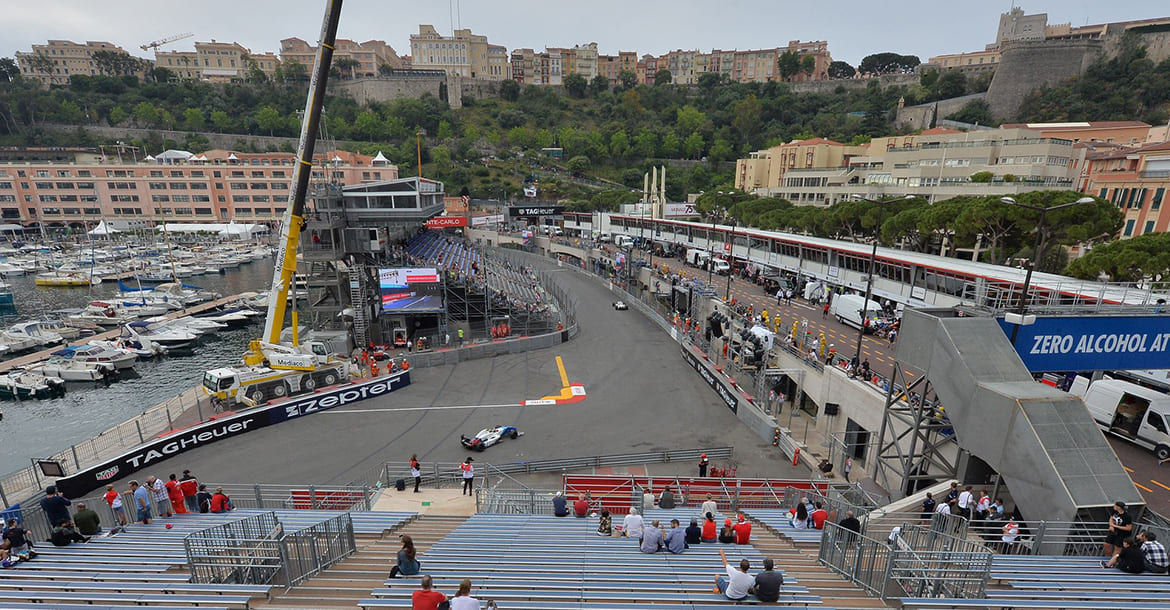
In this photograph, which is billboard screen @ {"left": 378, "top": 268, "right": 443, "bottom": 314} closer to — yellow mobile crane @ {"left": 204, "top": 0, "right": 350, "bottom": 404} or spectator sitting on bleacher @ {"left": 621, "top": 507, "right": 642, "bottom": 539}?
yellow mobile crane @ {"left": 204, "top": 0, "right": 350, "bottom": 404}

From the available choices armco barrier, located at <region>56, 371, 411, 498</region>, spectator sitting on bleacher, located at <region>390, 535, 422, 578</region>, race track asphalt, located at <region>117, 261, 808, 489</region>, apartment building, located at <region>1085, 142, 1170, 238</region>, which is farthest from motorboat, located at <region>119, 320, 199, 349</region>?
apartment building, located at <region>1085, 142, 1170, 238</region>

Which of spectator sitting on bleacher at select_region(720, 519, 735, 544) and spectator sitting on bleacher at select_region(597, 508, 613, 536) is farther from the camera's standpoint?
spectator sitting on bleacher at select_region(597, 508, 613, 536)

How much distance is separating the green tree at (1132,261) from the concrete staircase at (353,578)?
Answer: 109ft

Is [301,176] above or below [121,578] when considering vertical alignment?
above

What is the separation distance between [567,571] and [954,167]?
66763mm

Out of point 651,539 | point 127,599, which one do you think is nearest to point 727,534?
point 651,539

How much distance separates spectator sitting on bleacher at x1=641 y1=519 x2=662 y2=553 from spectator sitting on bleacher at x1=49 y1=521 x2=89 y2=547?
482 inches

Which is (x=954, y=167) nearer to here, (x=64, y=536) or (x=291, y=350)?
(x=291, y=350)

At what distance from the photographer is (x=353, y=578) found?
910 cm

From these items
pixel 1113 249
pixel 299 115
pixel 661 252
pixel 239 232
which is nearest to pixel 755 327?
pixel 1113 249

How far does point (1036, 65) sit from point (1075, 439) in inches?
5021

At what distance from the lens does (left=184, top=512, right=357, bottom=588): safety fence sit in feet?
26.8

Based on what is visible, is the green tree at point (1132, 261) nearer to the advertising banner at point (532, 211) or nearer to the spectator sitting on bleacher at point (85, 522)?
the spectator sitting on bleacher at point (85, 522)

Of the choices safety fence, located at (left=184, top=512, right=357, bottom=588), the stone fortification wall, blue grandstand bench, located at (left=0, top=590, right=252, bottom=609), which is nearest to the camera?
blue grandstand bench, located at (left=0, top=590, right=252, bottom=609)
